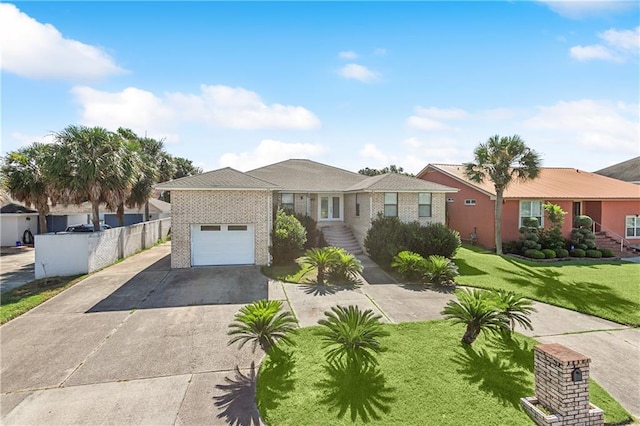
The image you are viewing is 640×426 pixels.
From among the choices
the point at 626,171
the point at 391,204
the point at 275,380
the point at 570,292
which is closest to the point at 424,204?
the point at 391,204

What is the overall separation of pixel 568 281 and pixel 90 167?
71.3 ft

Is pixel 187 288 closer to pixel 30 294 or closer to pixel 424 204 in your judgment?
pixel 30 294

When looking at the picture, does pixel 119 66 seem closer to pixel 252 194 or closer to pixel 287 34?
pixel 287 34

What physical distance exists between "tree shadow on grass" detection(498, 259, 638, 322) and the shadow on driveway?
10326mm

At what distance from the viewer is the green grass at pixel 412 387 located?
17.2 feet

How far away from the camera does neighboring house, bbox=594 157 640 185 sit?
97.8 ft

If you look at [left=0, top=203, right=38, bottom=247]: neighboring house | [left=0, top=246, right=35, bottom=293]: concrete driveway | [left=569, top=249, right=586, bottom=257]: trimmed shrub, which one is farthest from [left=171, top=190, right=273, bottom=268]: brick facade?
[left=569, top=249, right=586, bottom=257]: trimmed shrub

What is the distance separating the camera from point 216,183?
50.4ft

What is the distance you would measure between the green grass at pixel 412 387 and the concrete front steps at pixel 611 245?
61.6ft

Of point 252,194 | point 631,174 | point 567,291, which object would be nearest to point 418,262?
point 567,291

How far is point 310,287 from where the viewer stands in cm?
1253

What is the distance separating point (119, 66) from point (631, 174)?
41.4 meters

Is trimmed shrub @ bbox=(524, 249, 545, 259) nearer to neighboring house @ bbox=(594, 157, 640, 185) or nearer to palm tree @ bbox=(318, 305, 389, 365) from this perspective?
palm tree @ bbox=(318, 305, 389, 365)

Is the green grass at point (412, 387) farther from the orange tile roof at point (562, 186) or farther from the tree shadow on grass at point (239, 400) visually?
the orange tile roof at point (562, 186)
